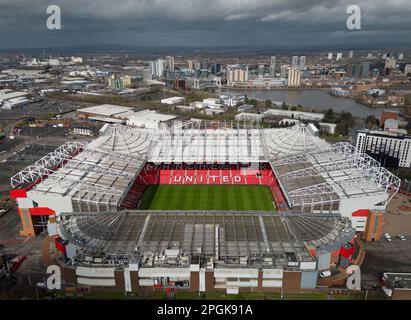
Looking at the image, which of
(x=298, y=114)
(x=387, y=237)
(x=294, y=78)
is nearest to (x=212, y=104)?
(x=298, y=114)

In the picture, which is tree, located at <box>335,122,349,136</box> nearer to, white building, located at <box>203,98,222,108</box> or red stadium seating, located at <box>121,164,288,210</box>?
red stadium seating, located at <box>121,164,288,210</box>

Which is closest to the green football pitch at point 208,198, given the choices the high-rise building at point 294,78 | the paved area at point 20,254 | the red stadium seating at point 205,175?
the red stadium seating at point 205,175

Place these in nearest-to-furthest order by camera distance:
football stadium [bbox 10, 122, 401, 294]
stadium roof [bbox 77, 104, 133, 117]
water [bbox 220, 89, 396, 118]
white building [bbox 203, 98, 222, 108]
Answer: football stadium [bbox 10, 122, 401, 294] < stadium roof [bbox 77, 104, 133, 117] < white building [bbox 203, 98, 222, 108] < water [bbox 220, 89, 396, 118]

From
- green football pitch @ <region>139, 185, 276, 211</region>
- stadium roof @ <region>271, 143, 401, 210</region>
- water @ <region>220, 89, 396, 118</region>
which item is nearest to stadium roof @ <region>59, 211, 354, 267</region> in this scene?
stadium roof @ <region>271, 143, 401, 210</region>

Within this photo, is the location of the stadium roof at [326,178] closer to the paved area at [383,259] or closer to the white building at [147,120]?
the paved area at [383,259]

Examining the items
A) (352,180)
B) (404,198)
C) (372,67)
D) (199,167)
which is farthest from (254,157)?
(372,67)

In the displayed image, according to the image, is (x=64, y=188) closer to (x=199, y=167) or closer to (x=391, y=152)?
(x=199, y=167)
